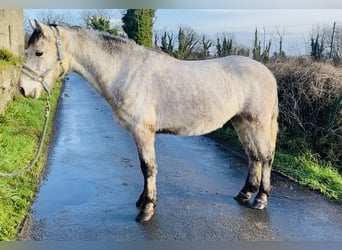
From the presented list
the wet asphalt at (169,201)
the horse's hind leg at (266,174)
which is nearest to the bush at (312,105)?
the wet asphalt at (169,201)

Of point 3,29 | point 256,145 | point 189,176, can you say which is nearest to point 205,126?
point 256,145

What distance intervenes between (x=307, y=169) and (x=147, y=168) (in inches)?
78.4

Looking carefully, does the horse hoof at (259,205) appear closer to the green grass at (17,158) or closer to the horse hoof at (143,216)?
the horse hoof at (143,216)

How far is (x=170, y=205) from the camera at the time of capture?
3.45 meters

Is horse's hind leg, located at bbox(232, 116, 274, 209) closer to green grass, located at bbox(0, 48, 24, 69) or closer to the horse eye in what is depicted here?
the horse eye

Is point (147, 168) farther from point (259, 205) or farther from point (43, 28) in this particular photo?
point (43, 28)

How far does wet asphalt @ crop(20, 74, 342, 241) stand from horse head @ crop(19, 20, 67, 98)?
1044mm

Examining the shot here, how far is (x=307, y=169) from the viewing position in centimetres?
429

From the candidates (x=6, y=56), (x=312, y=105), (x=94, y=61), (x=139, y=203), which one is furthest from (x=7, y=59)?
(x=312, y=105)

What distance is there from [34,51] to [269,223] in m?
2.16

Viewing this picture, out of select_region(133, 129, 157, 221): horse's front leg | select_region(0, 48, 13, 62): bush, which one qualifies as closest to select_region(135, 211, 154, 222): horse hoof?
select_region(133, 129, 157, 221): horse's front leg

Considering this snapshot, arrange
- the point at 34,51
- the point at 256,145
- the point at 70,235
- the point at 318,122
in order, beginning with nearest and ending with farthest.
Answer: the point at 34,51, the point at 70,235, the point at 256,145, the point at 318,122

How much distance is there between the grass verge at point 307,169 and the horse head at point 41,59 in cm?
257

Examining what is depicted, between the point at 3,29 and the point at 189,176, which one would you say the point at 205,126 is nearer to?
the point at 189,176
